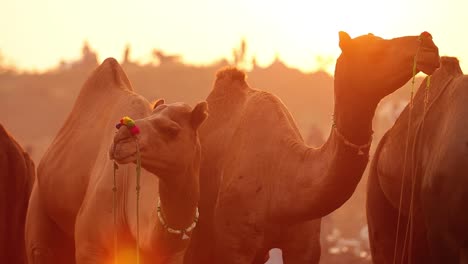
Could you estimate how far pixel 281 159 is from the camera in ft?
29.9

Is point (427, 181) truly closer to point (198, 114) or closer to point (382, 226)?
point (382, 226)

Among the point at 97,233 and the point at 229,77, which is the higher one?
the point at 229,77

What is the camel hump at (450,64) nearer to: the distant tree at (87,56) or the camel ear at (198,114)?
the camel ear at (198,114)

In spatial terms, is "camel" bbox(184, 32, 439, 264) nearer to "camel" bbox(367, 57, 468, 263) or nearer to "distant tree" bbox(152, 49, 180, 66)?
"camel" bbox(367, 57, 468, 263)

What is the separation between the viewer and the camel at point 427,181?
26.5 feet

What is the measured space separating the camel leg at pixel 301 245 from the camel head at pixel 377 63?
127 centimetres

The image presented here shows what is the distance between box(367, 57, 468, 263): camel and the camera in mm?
8078

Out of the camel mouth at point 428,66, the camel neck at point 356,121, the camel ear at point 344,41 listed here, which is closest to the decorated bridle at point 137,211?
the camel neck at point 356,121

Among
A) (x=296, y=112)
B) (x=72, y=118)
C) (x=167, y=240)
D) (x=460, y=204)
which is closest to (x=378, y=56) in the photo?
(x=460, y=204)

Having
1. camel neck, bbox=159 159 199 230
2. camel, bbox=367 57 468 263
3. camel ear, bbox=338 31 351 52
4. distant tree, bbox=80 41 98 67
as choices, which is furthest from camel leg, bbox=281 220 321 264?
distant tree, bbox=80 41 98 67

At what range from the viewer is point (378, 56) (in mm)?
8094

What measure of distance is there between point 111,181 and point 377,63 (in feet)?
6.63

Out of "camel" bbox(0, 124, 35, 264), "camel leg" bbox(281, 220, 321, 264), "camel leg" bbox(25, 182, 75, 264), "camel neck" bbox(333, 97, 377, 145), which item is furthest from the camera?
"camel" bbox(0, 124, 35, 264)

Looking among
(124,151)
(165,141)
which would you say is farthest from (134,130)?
(165,141)
